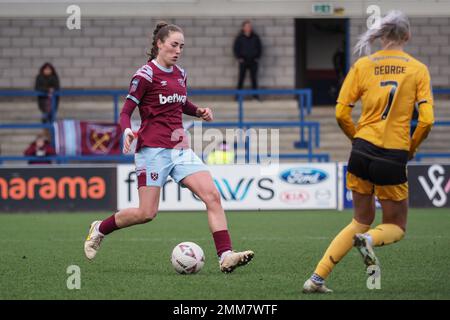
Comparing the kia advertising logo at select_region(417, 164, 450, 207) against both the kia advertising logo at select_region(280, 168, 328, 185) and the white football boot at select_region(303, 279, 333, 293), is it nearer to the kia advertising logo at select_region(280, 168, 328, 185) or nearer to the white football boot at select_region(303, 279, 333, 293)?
the kia advertising logo at select_region(280, 168, 328, 185)

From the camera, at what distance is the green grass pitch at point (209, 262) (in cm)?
723

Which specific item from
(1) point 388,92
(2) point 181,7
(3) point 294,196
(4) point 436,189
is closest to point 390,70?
(1) point 388,92

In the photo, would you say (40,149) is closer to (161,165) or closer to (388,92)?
(161,165)

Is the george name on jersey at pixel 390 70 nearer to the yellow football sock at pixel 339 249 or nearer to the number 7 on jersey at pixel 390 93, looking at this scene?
the number 7 on jersey at pixel 390 93

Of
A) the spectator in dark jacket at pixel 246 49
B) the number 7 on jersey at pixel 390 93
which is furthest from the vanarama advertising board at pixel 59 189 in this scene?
the number 7 on jersey at pixel 390 93

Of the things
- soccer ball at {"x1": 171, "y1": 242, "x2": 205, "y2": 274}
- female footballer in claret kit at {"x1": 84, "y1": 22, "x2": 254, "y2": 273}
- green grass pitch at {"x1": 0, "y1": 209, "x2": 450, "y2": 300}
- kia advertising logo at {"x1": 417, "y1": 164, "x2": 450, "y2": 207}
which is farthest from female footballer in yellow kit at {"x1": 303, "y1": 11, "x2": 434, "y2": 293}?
kia advertising logo at {"x1": 417, "y1": 164, "x2": 450, "y2": 207}

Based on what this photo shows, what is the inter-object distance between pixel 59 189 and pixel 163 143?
29.5ft

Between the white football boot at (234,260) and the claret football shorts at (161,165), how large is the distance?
0.78 m

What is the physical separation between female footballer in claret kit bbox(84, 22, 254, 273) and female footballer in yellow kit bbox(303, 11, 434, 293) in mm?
1873

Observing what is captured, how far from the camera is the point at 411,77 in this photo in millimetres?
6676

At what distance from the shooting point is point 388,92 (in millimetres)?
6660

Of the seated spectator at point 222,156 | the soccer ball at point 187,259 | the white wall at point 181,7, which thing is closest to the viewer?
the soccer ball at point 187,259
